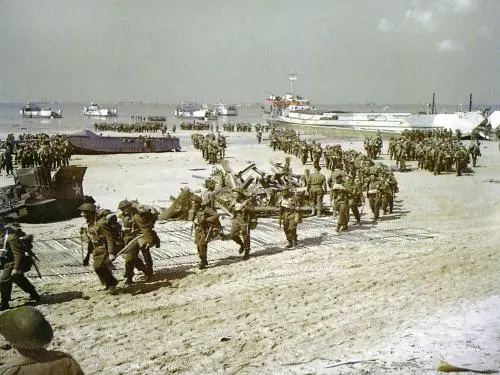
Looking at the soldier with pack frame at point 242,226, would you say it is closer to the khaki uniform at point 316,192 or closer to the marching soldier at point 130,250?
the marching soldier at point 130,250

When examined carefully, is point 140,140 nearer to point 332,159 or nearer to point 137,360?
point 332,159

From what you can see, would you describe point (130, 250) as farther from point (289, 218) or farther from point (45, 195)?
point (45, 195)

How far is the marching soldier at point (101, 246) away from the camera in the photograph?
313 inches

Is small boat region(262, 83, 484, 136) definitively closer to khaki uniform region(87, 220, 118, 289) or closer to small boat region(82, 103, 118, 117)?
khaki uniform region(87, 220, 118, 289)

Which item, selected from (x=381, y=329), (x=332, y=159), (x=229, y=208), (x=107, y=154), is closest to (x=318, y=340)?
(x=381, y=329)

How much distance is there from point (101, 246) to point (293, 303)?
3424mm

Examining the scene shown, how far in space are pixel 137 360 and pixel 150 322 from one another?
119 centimetres

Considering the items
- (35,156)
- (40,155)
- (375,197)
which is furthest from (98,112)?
(375,197)

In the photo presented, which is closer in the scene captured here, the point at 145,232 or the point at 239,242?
the point at 145,232

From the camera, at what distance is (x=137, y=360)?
5699 millimetres

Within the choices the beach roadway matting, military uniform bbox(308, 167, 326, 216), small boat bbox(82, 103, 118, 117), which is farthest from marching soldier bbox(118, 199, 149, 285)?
small boat bbox(82, 103, 118, 117)

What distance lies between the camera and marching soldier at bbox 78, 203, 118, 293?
7941 mm

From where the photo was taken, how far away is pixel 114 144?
39000 millimetres

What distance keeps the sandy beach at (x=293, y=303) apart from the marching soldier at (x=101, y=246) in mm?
297
